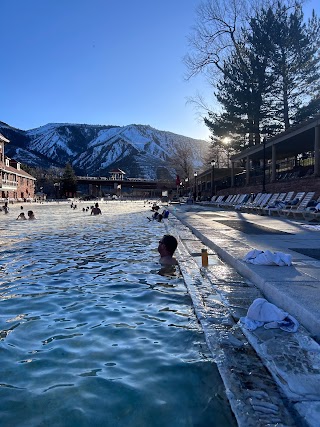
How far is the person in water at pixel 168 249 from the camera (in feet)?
25.8

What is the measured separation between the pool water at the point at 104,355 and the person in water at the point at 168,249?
0.98m

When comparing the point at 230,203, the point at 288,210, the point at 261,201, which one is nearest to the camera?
the point at 288,210

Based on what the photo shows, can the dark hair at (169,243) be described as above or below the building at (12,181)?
below

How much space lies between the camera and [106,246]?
435 inches

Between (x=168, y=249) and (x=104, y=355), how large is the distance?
4533 mm


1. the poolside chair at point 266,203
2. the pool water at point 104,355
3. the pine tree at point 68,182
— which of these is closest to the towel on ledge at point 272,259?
the pool water at point 104,355

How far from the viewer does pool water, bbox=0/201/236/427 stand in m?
2.65

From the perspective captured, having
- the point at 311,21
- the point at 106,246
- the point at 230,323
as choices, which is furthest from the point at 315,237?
the point at 311,21

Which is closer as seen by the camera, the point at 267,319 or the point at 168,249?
the point at 267,319

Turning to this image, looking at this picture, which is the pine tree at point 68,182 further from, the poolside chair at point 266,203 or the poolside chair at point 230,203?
the poolside chair at point 266,203

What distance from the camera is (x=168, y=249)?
8000 mm

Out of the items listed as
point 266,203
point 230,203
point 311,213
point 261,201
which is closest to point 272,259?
point 311,213

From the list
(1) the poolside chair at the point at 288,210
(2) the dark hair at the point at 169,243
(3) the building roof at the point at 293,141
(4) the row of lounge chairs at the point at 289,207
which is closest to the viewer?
(2) the dark hair at the point at 169,243

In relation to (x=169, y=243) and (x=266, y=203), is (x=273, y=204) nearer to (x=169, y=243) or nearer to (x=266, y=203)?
(x=266, y=203)
